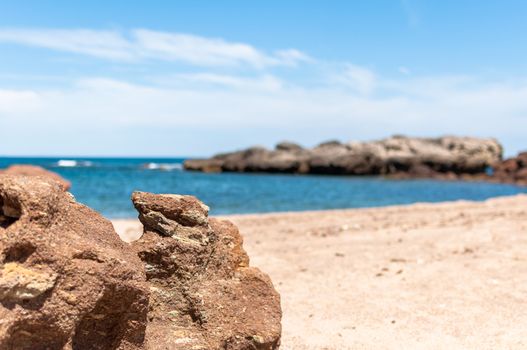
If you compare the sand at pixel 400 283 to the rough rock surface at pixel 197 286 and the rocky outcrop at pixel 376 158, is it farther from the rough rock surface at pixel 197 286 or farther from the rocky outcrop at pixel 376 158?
the rocky outcrop at pixel 376 158

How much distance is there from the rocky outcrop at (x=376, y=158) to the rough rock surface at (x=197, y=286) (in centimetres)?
7020

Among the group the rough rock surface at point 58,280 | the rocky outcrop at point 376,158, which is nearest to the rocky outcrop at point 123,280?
the rough rock surface at point 58,280

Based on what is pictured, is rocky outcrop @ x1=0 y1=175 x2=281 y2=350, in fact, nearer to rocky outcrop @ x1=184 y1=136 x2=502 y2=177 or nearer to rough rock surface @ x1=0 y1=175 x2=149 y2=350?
rough rock surface @ x1=0 y1=175 x2=149 y2=350

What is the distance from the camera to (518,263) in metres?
10.3

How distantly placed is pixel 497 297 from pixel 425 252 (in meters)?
3.82

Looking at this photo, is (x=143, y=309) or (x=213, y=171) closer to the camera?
(x=143, y=309)

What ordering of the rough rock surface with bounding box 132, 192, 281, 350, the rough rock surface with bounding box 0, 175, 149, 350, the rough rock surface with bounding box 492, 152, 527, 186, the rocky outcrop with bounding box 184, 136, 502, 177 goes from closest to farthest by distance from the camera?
1. the rough rock surface with bounding box 0, 175, 149, 350
2. the rough rock surface with bounding box 132, 192, 281, 350
3. the rough rock surface with bounding box 492, 152, 527, 186
4. the rocky outcrop with bounding box 184, 136, 502, 177

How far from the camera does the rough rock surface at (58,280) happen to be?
12.2ft

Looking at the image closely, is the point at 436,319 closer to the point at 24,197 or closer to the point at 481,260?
the point at 481,260

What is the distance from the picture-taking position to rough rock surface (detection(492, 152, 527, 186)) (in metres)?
62.5

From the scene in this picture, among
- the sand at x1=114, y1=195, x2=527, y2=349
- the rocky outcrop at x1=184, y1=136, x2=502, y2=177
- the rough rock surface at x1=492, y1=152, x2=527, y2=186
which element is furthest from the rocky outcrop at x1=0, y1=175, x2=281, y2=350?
the rocky outcrop at x1=184, y1=136, x2=502, y2=177

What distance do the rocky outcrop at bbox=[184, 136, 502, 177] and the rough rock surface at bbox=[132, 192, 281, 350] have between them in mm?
70198

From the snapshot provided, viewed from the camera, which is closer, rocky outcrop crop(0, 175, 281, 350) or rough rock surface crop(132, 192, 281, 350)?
rocky outcrop crop(0, 175, 281, 350)

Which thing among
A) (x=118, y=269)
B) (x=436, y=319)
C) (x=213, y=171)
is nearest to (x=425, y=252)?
(x=436, y=319)
